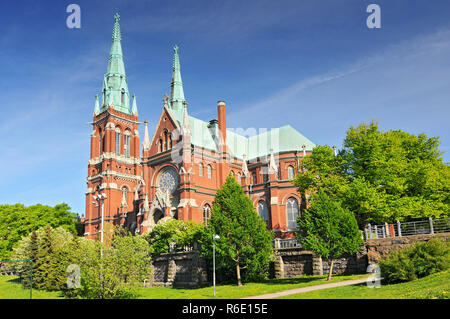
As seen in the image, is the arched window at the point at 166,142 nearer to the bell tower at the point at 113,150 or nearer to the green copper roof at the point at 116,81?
the bell tower at the point at 113,150

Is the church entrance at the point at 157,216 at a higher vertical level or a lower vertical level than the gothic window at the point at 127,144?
lower

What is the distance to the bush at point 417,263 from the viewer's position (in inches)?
737

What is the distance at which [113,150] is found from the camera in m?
74.2

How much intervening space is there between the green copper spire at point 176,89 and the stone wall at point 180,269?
40.3 metres

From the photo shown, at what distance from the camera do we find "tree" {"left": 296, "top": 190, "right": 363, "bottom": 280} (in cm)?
2534

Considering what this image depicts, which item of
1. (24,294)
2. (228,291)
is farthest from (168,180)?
(228,291)

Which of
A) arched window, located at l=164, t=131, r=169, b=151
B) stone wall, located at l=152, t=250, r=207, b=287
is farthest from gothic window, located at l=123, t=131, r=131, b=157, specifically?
stone wall, located at l=152, t=250, r=207, b=287

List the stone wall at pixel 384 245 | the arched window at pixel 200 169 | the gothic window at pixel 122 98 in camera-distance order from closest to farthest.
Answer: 1. the stone wall at pixel 384 245
2. the arched window at pixel 200 169
3. the gothic window at pixel 122 98

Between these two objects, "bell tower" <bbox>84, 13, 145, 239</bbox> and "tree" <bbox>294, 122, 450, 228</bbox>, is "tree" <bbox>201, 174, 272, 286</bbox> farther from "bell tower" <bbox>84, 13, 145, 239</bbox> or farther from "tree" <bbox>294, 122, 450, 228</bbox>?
"bell tower" <bbox>84, 13, 145, 239</bbox>

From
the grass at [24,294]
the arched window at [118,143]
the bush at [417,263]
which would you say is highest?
the arched window at [118,143]

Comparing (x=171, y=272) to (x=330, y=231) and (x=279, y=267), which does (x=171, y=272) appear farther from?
(x=330, y=231)

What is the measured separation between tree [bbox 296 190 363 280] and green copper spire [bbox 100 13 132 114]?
60824 millimetres

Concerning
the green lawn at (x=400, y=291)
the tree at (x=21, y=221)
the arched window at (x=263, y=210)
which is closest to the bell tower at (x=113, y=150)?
the tree at (x=21, y=221)

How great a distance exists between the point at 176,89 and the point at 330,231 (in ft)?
180
